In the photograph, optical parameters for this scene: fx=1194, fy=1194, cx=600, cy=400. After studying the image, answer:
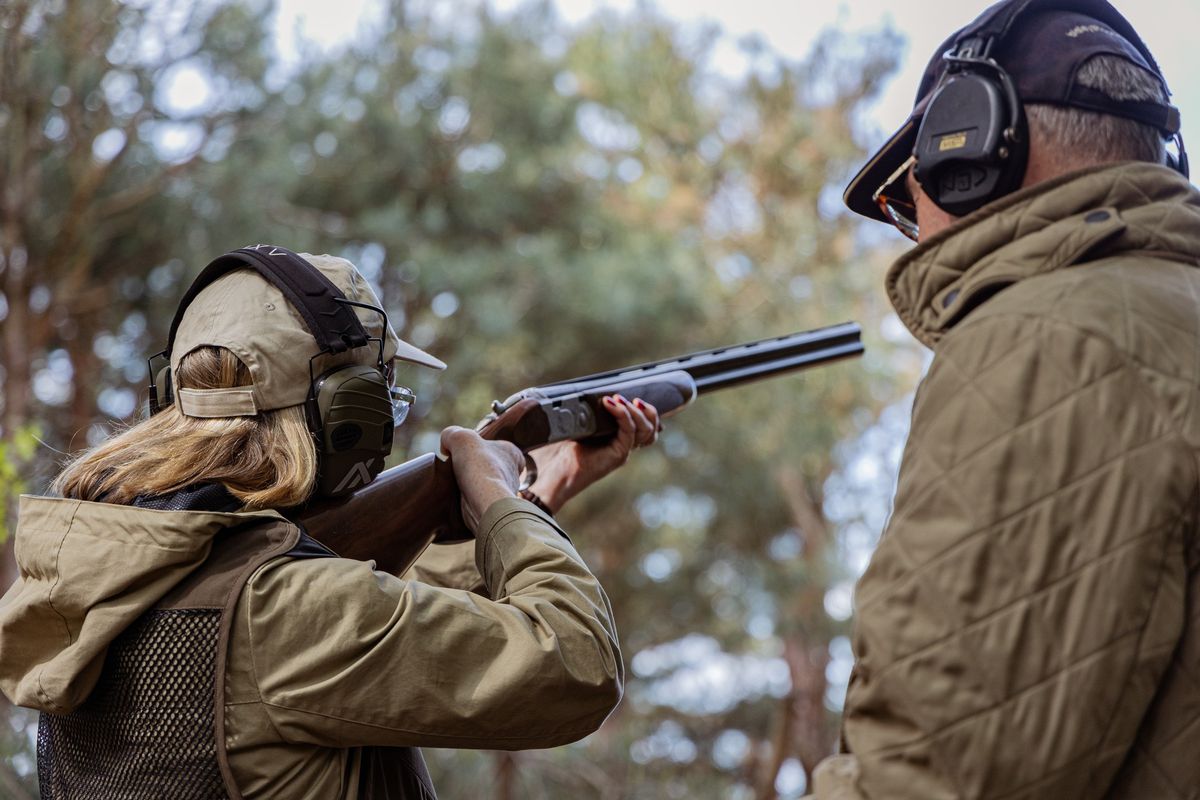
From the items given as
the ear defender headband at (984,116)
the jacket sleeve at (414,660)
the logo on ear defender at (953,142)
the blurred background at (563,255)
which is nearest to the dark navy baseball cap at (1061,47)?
the ear defender headband at (984,116)

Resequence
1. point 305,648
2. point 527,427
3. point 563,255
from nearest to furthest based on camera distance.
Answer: point 305,648 < point 527,427 < point 563,255

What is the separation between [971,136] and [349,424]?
4.26 feet

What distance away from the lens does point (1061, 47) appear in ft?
5.96

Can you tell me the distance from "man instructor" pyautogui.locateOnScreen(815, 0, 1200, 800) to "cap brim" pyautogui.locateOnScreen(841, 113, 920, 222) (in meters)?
0.45

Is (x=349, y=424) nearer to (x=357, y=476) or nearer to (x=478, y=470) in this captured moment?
(x=357, y=476)

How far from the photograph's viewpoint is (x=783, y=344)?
420cm

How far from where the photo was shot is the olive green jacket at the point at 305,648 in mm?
2076

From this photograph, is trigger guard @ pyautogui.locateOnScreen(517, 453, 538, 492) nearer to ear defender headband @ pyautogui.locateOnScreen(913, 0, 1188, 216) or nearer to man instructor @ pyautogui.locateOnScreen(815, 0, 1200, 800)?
ear defender headband @ pyautogui.locateOnScreen(913, 0, 1188, 216)

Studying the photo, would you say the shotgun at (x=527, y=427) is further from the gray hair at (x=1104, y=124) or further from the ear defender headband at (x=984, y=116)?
the gray hair at (x=1104, y=124)

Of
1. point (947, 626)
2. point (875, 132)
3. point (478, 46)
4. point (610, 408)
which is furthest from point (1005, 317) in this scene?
point (875, 132)

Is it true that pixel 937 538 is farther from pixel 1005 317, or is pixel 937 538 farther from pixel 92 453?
pixel 92 453

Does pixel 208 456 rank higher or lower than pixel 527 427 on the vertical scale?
higher

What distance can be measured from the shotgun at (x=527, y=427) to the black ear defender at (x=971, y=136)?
1387 mm

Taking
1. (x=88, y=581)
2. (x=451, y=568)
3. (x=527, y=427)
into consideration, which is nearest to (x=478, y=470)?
(x=451, y=568)
